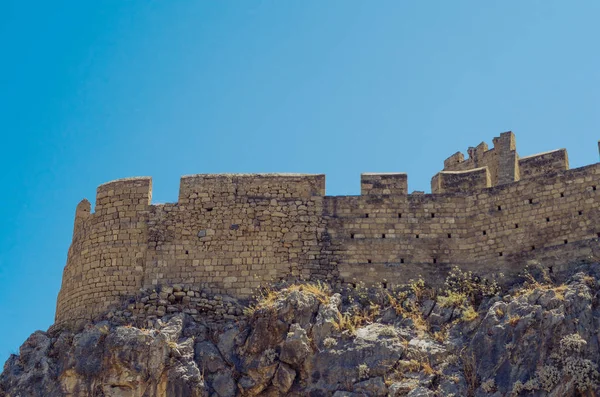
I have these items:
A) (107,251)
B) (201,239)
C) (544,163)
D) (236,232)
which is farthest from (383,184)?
(107,251)

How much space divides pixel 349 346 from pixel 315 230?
3634 millimetres

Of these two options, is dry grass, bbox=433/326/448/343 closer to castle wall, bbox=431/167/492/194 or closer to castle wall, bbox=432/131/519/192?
castle wall, bbox=431/167/492/194

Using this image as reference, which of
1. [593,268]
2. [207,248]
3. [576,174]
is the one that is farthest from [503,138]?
[207,248]

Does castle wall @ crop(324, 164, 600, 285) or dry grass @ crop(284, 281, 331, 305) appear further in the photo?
castle wall @ crop(324, 164, 600, 285)

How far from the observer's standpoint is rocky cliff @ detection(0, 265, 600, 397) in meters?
20.1

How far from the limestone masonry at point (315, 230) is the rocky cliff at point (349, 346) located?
624 millimetres

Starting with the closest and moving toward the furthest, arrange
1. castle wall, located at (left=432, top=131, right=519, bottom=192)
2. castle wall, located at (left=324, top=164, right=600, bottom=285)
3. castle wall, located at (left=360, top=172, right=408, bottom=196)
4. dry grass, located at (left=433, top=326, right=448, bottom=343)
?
dry grass, located at (left=433, top=326, right=448, bottom=343)
castle wall, located at (left=324, top=164, right=600, bottom=285)
castle wall, located at (left=360, top=172, right=408, bottom=196)
castle wall, located at (left=432, top=131, right=519, bottom=192)

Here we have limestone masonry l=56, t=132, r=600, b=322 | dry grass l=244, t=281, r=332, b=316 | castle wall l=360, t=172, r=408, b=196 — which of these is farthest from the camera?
castle wall l=360, t=172, r=408, b=196

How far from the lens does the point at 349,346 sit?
21422 millimetres

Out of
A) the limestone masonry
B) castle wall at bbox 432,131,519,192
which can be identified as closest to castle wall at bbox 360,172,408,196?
the limestone masonry

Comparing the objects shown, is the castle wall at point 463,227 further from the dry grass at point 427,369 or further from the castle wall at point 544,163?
the dry grass at point 427,369

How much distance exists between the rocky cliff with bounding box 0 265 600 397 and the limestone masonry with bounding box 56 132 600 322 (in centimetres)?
62

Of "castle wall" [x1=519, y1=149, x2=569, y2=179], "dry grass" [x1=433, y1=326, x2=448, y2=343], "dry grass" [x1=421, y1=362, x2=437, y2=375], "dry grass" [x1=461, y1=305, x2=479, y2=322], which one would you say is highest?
"castle wall" [x1=519, y1=149, x2=569, y2=179]

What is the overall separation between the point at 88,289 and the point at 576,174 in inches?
448
